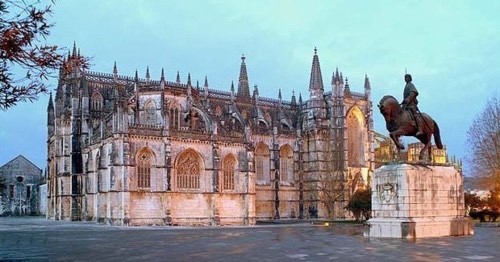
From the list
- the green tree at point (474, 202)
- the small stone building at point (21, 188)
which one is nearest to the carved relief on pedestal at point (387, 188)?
the green tree at point (474, 202)

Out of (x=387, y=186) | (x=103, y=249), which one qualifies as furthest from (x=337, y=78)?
Result: (x=103, y=249)

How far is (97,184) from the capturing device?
5394 cm

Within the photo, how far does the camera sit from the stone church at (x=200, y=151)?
49.7 metres

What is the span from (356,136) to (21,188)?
2314 inches

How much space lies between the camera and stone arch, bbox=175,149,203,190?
170 feet

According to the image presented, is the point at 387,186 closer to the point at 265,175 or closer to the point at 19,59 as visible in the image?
the point at 19,59

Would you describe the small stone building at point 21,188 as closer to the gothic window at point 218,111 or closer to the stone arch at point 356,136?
the gothic window at point 218,111

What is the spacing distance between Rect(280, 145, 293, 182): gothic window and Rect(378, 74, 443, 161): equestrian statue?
4736 cm

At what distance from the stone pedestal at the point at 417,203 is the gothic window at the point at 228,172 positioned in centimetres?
3055

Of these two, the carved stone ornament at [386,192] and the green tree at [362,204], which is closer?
the carved stone ornament at [386,192]

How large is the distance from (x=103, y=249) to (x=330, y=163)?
175 ft

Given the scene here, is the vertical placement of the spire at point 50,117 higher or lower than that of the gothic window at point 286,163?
higher

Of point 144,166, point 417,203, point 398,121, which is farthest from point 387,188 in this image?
point 144,166

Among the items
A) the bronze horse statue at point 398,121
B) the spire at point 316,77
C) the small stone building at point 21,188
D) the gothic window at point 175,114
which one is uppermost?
the spire at point 316,77
